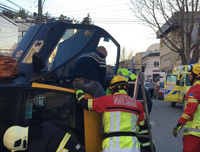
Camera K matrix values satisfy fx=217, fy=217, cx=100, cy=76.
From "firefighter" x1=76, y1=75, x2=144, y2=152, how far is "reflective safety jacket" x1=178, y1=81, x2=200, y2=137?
107 centimetres

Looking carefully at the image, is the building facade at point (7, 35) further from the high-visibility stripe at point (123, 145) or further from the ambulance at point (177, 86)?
the high-visibility stripe at point (123, 145)

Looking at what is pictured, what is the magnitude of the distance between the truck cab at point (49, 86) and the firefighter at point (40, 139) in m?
0.27

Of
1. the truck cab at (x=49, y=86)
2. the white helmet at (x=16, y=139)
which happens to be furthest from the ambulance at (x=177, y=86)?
the white helmet at (x=16, y=139)

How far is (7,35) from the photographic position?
17.7 metres

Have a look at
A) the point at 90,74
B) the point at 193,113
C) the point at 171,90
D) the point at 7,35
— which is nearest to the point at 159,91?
the point at 171,90

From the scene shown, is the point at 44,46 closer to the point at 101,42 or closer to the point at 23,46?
the point at 23,46

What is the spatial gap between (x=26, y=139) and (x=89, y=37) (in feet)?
6.64

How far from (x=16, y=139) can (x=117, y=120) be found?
1.17m

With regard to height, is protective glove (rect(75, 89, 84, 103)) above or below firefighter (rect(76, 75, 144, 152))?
above

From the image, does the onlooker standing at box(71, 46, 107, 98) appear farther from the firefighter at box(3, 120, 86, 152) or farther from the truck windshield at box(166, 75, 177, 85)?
the truck windshield at box(166, 75, 177, 85)

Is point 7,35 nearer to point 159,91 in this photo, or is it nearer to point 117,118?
point 159,91

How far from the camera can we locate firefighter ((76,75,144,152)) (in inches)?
99.1

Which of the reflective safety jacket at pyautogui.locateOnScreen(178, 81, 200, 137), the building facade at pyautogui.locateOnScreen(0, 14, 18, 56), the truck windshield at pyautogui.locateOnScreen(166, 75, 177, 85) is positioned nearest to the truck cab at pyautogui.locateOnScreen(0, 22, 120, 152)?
the reflective safety jacket at pyautogui.locateOnScreen(178, 81, 200, 137)

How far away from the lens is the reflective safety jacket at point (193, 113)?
330cm
